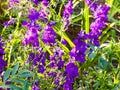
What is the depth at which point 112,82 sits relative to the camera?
220 centimetres

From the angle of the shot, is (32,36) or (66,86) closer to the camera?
(32,36)

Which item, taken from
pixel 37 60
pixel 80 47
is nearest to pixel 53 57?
pixel 37 60

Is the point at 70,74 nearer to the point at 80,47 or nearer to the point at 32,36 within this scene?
the point at 80,47

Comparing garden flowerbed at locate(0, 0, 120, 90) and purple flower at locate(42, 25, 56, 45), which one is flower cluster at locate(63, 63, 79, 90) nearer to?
garden flowerbed at locate(0, 0, 120, 90)

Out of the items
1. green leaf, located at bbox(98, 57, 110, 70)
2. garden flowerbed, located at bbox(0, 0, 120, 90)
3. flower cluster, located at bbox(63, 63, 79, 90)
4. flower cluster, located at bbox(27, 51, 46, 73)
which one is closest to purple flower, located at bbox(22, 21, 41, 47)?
garden flowerbed, located at bbox(0, 0, 120, 90)

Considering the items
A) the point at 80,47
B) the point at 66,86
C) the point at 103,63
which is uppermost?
the point at 80,47

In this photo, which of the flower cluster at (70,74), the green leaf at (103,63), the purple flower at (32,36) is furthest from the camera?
the green leaf at (103,63)

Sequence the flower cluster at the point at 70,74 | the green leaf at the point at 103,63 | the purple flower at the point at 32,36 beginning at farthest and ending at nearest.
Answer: the green leaf at the point at 103,63
the flower cluster at the point at 70,74
the purple flower at the point at 32,36

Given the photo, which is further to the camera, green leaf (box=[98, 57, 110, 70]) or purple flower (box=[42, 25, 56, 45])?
green leaf (box=[98, 57, 110, 70])

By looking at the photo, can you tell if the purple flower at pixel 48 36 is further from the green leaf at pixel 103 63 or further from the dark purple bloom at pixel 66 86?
the green leaf at pixel 103 63

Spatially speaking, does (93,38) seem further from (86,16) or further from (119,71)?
(86,16)

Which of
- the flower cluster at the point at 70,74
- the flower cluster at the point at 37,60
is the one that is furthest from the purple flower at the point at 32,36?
the flower cluster at the point at 70,74

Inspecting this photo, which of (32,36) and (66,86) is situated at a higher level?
(32,36)

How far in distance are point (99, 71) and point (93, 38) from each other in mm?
430
